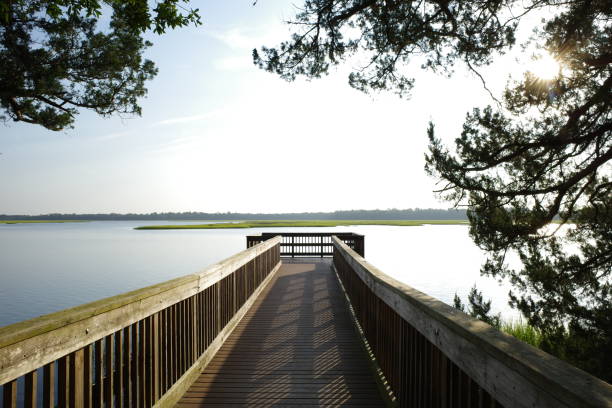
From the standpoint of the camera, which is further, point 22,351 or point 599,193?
point 599,193

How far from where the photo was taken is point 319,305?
7.57m

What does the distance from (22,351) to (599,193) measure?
8.11m

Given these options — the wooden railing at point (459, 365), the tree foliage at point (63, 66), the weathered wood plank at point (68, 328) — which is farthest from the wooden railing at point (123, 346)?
the tree foliage at point (63, 66)

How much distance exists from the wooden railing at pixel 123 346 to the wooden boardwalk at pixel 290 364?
0.25m

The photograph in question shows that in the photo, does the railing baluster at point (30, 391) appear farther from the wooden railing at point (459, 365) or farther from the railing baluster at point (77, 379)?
the wooden railing at point (459, 365)

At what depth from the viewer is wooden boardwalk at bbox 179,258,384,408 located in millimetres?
3570

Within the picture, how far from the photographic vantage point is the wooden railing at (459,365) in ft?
4.00

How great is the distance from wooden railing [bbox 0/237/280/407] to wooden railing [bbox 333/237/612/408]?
1718mm

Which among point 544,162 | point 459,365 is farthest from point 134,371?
point 544,162

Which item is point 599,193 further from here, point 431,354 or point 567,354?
point 431,354

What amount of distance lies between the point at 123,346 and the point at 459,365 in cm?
196

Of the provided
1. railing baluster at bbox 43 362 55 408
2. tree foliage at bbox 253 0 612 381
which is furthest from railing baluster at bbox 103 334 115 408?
tree foliage at bbox 253 0 612 381

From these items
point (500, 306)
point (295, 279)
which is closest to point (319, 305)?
point (295, 279)

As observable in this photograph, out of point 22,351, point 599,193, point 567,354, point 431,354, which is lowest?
point 567,354
